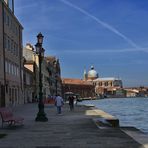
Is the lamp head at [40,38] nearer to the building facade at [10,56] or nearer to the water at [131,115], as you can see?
the water at [131,115]

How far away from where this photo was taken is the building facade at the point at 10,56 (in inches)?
2124

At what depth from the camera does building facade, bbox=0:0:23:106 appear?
53938 mm

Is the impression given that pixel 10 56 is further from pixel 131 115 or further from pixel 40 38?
pixel 40 38

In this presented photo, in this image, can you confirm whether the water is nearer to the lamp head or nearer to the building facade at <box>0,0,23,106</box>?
the lamp head

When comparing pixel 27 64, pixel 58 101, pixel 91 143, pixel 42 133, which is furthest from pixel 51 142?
pixel 27 64

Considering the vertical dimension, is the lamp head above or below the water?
Result: above

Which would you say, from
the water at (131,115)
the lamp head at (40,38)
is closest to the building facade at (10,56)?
the water at (131,115)

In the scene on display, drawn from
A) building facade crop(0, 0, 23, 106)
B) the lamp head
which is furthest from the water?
building facade crop(0, 0, 23, 106)

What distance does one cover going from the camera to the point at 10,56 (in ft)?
198

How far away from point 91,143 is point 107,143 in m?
0.54

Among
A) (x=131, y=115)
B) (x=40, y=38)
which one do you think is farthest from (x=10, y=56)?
(x=40, y=38)

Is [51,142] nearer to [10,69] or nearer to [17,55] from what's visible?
[10,69]

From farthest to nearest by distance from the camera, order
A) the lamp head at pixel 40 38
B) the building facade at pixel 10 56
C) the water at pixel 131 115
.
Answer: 1. the building facade at pixel 10 56
2. the water at pixel 131 115
3. the lamp head at pixel 40 38

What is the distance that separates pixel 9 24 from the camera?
59.8m
